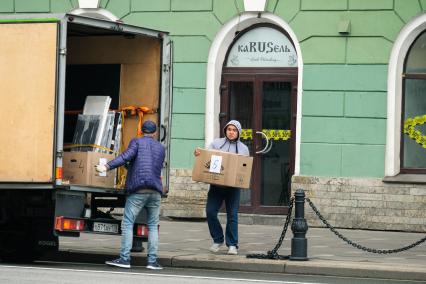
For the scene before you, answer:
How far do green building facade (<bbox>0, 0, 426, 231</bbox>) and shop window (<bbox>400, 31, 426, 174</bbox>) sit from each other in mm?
16

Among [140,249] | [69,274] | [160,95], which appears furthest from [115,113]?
[69,274]

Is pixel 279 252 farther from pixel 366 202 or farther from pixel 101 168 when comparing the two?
pixel 366 202

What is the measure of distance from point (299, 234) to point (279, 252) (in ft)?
3.54

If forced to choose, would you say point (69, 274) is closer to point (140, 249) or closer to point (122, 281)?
point (122, 281)

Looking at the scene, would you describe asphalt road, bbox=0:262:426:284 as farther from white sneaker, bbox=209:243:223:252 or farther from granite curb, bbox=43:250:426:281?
white sneaker, bbox=209:243:223:252

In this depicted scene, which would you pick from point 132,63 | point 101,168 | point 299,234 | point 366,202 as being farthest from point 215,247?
point 366,202

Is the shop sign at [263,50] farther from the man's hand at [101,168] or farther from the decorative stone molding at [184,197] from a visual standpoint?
the man's hand at [101,168]

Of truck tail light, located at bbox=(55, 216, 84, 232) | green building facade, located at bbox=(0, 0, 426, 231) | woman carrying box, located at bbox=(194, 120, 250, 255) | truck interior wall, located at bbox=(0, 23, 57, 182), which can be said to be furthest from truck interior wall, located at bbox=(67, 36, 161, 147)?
green building facade, located at bbox=(0, 0, 426, 231)

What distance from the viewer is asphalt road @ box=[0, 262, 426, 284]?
560 inches

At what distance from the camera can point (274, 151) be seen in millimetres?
23125

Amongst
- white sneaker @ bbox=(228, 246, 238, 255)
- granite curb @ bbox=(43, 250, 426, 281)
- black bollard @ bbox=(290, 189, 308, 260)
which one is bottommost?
granite curb @ bbox=(43, 250, 426, 281)

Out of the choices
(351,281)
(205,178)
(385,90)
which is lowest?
(351,281)

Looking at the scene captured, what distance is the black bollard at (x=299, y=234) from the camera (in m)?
16.9

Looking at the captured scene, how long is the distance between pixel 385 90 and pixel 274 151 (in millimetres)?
2250
